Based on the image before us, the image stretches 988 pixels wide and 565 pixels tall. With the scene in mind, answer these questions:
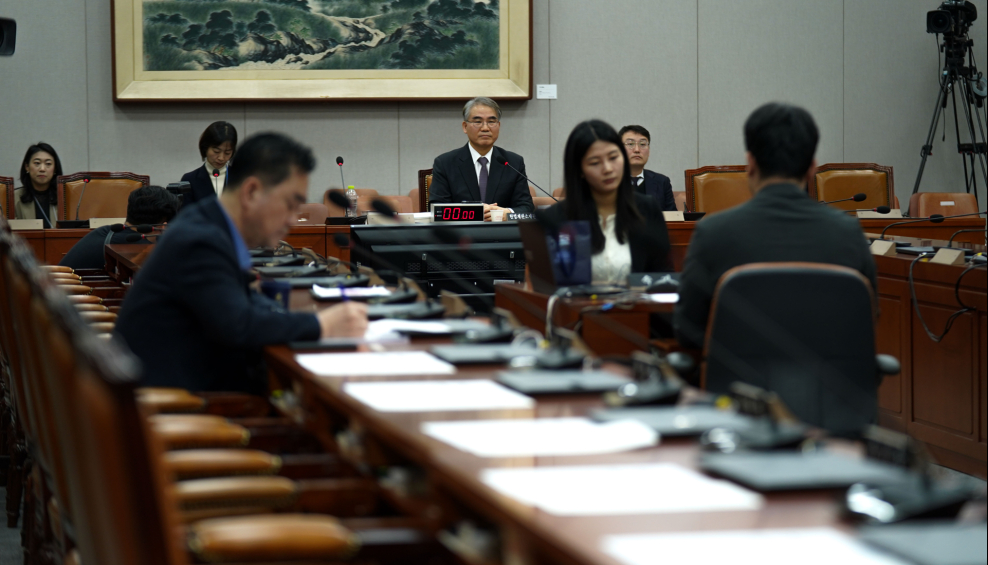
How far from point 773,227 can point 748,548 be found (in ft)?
5.22

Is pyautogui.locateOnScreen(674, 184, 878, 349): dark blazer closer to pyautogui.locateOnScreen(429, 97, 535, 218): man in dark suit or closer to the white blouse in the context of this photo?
the white blouse

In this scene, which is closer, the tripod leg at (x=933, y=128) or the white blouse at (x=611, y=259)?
the white blouse at (x=611, y=259)

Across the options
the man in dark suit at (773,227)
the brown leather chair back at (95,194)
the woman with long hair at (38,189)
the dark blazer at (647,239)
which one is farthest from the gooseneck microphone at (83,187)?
the man in dark suit at (773,227)

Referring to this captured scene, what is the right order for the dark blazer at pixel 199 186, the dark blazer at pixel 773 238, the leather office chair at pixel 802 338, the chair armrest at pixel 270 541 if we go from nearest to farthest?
the chair armrest at pixel 270 541
the leather office chair at pixel 802 338
the dark blazer at pixel 773 238
the dark blazer at pixel 199 186

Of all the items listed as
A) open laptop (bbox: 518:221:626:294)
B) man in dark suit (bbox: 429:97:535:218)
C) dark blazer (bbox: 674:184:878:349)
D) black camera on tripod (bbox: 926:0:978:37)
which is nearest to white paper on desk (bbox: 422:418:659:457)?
dark blazer (bbox: 674:184:878:349)

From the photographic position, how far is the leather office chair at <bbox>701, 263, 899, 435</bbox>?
2271 mm

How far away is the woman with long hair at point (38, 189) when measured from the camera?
275 inches

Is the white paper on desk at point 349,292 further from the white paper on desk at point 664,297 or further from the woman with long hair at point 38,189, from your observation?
the woman with long hair at point 38,189

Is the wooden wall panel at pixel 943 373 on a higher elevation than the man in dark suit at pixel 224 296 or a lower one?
lower

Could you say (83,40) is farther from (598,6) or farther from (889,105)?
(889,105)

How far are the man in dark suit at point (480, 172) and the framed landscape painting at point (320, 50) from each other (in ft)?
8.45

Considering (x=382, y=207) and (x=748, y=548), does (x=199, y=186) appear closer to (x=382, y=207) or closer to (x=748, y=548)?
(x=382, y=207)

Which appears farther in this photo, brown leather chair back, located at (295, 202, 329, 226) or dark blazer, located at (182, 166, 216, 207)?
brown leather chair back, located at (295, 202, 329, 226)

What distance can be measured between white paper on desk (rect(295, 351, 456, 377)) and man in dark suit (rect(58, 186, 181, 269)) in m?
2.91
